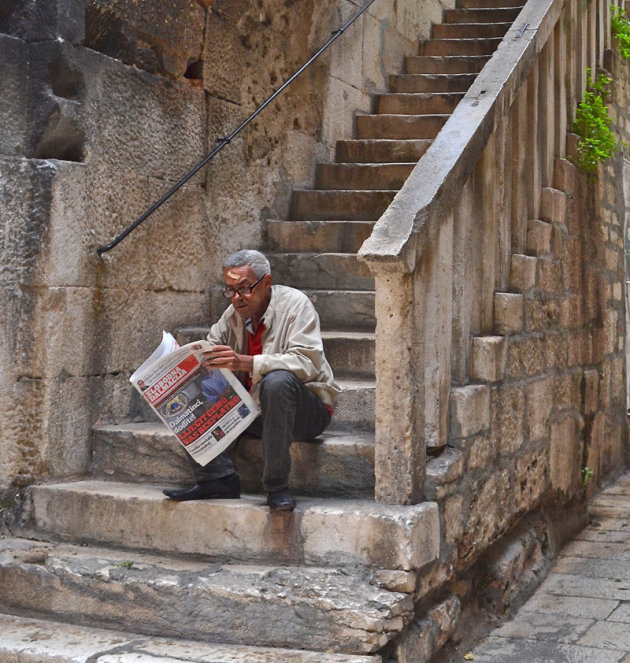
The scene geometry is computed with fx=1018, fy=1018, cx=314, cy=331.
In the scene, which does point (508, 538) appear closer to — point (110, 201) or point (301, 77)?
point (110, 201)

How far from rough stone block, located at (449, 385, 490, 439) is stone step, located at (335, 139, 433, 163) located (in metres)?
2.15

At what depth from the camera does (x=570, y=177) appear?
5.97 meters

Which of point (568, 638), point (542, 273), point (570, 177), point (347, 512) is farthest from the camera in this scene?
point (570, 177)

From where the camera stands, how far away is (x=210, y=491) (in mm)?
4031

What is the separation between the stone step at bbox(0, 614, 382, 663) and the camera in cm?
342

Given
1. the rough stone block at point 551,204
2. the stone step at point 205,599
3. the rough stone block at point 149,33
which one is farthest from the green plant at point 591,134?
the stone step at point 205,599

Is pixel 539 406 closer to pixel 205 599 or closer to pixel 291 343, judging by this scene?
pixel 291 343

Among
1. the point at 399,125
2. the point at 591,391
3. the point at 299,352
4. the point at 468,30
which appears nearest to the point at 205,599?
the point at 299,352

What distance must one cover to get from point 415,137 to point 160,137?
2101 mm

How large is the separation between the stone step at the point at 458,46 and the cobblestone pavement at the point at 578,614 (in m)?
3.46

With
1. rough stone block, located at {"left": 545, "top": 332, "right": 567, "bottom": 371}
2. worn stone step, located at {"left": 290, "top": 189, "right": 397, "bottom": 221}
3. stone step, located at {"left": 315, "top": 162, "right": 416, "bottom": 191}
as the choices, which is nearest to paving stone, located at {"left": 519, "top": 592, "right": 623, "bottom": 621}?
rough stone block, located at {"left": 545, "top": 332, "right": 567, "bottom": 371}

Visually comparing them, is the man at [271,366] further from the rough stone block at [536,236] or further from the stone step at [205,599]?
the rough stone block at [536,236]

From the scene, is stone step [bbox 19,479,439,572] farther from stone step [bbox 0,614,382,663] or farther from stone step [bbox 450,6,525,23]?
stone step [bbox 450,6,525,23]

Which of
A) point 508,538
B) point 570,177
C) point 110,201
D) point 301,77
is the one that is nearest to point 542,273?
point 570,177
